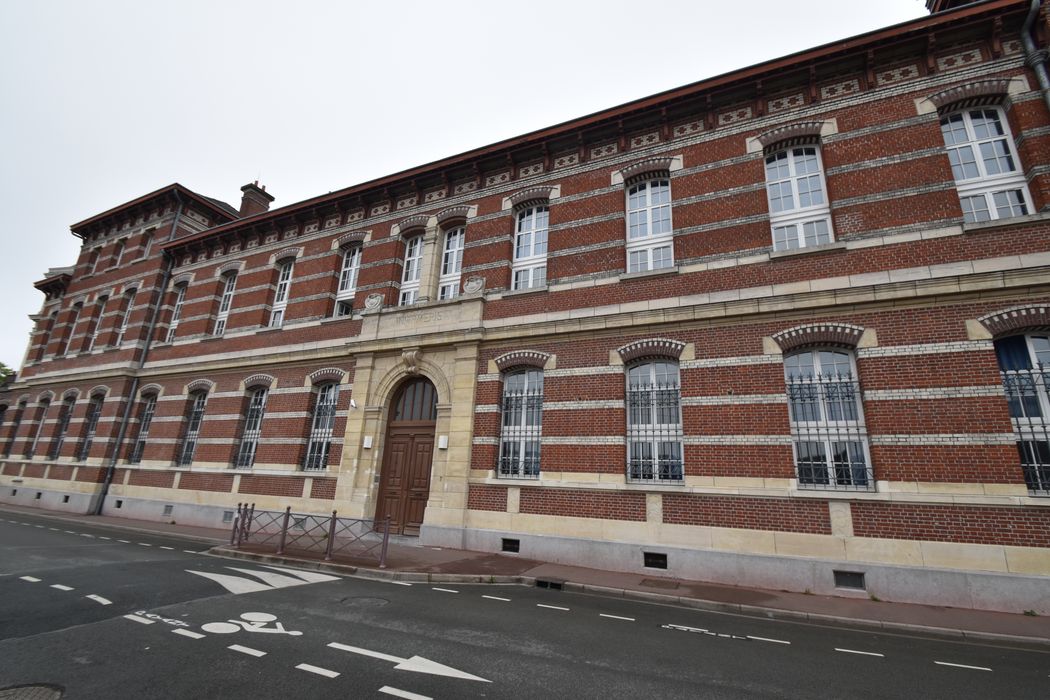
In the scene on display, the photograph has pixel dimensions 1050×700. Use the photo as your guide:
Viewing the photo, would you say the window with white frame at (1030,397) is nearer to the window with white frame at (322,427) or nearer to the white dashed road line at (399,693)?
the white dashed road line at (399,693)

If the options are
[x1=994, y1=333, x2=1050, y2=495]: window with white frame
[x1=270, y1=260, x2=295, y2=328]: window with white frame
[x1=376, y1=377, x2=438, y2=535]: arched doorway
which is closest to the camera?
[x1=994, y1=333, x2=1050, y2=495]: window with white frame

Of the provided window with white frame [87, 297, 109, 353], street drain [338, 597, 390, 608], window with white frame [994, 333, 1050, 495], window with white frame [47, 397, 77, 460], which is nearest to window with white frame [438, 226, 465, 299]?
street drain [338, 597, 390, 608]

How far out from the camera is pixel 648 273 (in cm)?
1056

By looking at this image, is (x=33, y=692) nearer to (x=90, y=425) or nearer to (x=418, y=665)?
(x=418, y=665)

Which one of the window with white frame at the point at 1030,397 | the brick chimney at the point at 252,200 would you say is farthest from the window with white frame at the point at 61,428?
the window with white frame at the point at 1030,397

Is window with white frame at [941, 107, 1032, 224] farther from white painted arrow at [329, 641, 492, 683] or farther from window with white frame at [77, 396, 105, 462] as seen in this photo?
window with white frame at [77, 396, 105, 462]

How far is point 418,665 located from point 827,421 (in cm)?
785

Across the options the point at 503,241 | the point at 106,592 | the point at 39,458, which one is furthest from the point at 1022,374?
the point at 39,458

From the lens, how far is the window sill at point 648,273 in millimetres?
10359

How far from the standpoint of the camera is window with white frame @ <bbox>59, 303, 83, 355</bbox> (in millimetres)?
22078

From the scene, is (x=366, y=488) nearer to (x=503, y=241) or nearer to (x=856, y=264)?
(x=503, y=241)

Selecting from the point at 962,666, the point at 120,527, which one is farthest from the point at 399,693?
the point at 120,527

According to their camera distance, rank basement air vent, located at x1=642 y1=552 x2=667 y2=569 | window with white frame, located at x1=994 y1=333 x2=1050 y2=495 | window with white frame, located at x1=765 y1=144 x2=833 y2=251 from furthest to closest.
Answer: window with white frame, located at x1=765 y1=144 x2=833 y2=251, basement air vent, located at x1=642 y1=552 x2=667 y2=569, window with white frame, located at x1=994 y1=333 x2=1050 y2=495

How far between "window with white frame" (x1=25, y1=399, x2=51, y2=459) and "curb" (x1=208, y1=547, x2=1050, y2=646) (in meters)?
18.4
